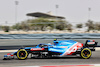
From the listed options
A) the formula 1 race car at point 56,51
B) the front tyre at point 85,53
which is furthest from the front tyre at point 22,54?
the front tyre at point 85,53

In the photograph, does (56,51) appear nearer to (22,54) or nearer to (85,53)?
(85,53)

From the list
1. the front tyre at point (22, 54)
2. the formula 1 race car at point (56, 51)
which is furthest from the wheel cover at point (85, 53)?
the front tyre at point (22, 54)

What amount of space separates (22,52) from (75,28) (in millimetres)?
13260

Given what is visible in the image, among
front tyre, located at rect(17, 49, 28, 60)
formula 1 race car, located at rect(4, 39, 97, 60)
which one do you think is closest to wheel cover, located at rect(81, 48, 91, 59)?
formula 1 race car, located at rect(4, 39, 97, 60)

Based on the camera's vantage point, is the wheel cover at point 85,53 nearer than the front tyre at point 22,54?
No

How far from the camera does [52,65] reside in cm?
633

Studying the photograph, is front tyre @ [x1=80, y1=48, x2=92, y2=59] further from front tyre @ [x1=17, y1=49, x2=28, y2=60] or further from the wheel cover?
front tyre @ [x1=17, y1=49, x2=28, y2=60]

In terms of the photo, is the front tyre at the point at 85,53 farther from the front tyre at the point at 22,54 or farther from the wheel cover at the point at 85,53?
the front tyre at the point at 22,54

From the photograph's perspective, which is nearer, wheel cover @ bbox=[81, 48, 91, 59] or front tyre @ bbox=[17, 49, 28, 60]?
front tyre @ bbox=[17, 49, 28, 60]

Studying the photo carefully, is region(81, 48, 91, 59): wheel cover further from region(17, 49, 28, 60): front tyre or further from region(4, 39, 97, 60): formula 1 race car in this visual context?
region(17, 49, 28, 60): front tyre

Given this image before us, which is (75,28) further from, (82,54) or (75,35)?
(82,54)

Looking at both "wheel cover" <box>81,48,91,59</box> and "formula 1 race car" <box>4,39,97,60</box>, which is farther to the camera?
"wheel cover" <box>81,48,91,59</box>

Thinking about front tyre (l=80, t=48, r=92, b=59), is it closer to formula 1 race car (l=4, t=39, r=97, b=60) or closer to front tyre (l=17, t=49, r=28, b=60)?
formula 1 race car (l=4, t=39, r=97, b=60)

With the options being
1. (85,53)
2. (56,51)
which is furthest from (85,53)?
(56,51)
